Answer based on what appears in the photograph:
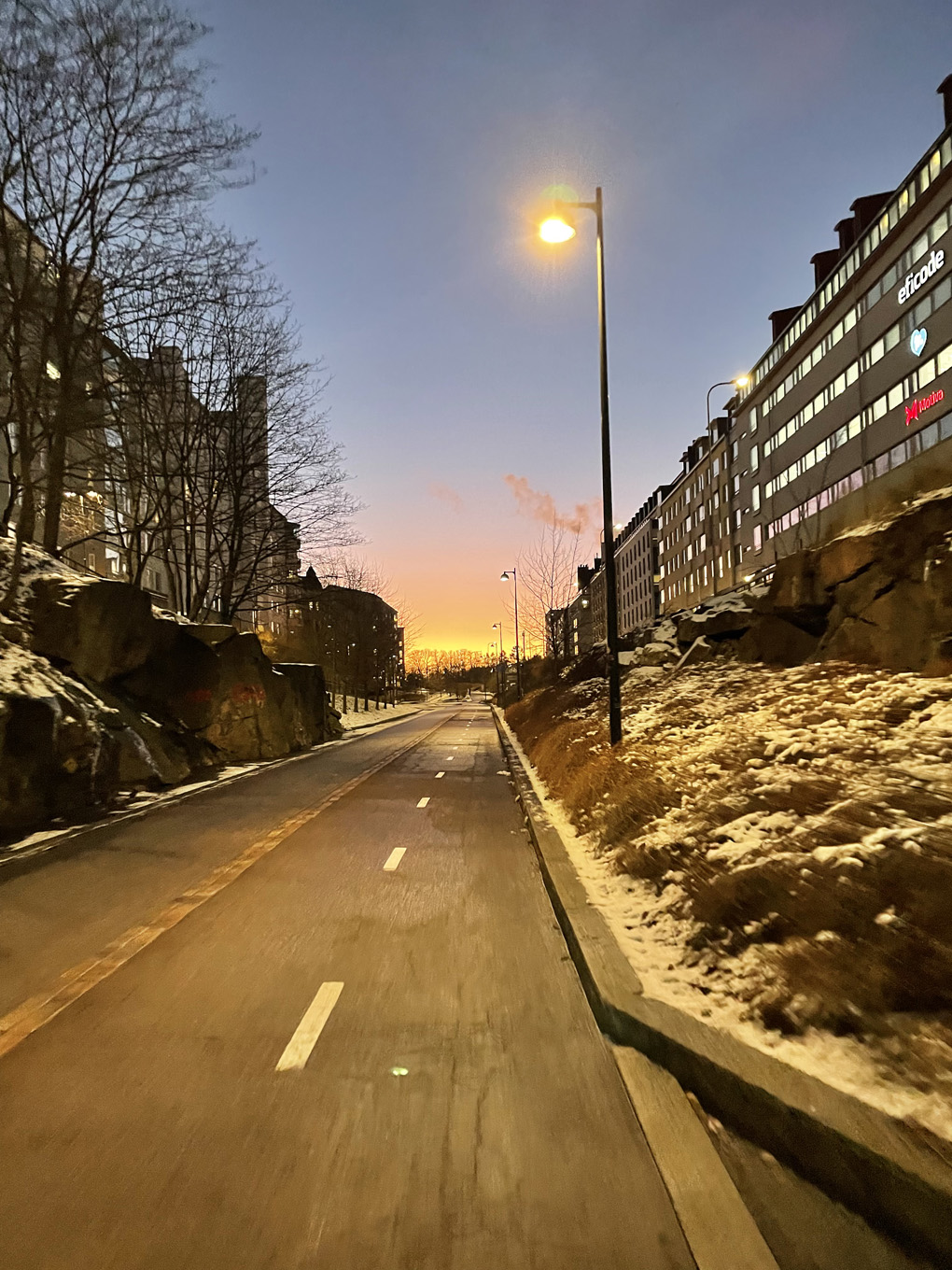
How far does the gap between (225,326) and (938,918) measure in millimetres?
26285

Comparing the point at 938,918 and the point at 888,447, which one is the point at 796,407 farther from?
the point at 938,918

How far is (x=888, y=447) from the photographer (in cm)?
4006

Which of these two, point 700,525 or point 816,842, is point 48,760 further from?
point 700,525

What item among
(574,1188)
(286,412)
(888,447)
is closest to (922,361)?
(888,447)

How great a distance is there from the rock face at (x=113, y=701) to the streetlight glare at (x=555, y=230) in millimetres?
9957

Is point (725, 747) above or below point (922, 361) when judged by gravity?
below

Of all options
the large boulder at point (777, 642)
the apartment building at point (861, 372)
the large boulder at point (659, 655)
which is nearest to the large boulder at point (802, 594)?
the large boulder at point (777, 642)

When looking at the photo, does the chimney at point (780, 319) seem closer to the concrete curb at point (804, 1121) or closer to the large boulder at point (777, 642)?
the large boulder at point (777, 642)

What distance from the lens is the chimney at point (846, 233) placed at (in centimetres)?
4590

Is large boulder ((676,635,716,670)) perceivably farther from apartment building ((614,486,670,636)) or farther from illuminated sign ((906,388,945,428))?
apartment building ((614,486,670,636))

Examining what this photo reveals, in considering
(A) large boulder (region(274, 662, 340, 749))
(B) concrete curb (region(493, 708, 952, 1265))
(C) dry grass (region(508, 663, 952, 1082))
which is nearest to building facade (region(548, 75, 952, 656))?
(C) dry grass (region(508, 663, 952, 1082))

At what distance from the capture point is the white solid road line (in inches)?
164

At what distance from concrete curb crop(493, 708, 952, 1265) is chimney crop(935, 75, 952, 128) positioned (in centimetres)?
4196

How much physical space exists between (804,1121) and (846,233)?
5358 centimetres
